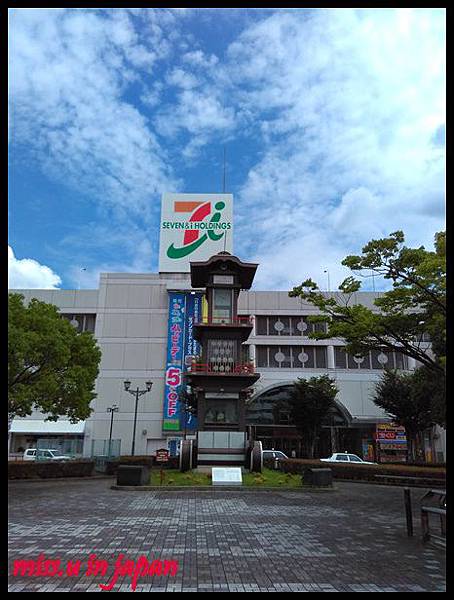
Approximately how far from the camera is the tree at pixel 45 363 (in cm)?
1789

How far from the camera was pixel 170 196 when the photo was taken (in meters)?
49.5

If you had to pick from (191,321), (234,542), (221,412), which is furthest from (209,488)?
(191,321)

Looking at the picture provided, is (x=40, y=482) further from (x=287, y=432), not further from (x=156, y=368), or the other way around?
(x=287, y=432)

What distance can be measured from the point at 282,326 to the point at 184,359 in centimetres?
992

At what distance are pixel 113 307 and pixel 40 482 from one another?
989 inches

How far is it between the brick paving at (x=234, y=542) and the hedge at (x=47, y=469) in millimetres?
9773

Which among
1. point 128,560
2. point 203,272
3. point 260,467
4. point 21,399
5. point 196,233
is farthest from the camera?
point 196,233

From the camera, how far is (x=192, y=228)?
48.3 metres

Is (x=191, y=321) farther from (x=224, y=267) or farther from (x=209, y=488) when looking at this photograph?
(x=209, y=488)

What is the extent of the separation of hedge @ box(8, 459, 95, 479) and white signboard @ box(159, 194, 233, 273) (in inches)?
958

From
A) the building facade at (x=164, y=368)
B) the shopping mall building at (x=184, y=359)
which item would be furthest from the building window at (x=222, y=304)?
the shopping mall building at (x=184, y=359)

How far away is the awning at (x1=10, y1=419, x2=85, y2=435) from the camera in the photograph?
43.2 meters

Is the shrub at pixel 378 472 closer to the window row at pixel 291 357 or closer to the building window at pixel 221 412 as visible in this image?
the building window at pixel 221 412
